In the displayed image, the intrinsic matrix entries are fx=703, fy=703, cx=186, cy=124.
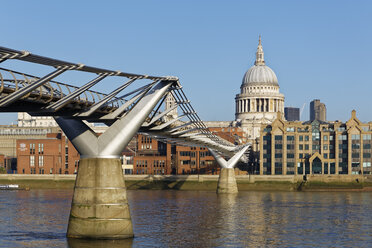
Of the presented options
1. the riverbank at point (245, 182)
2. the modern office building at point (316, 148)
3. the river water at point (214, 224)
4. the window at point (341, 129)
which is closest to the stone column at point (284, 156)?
the modern office building at point (316, 148)

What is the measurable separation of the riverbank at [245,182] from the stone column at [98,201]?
Result: 83.3m

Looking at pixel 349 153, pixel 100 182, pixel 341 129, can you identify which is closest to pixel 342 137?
pixel 341 129

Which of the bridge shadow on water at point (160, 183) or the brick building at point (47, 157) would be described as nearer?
the bridge shadow on water at point (160, 183)

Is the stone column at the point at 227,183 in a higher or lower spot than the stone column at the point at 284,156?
lower

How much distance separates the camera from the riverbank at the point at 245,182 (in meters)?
127

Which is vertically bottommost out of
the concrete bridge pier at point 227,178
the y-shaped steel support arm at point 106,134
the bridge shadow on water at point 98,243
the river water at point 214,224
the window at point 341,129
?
the river water at point 214,224

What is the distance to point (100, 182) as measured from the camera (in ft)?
145

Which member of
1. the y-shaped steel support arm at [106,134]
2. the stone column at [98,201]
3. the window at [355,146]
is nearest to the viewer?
the stone column at [98,201]

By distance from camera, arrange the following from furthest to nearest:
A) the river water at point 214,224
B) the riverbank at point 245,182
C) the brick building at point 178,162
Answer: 1. the brick building at point 178,162
2. the riverbank at point 245,182
3. the river water at point 214,224

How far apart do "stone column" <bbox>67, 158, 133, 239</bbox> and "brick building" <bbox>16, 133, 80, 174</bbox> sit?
356 ft

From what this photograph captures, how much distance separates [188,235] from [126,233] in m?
8.06

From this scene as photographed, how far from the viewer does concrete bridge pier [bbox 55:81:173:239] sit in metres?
44.1

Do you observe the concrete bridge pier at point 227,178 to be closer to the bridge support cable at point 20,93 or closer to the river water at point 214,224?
the river water at point 214,224

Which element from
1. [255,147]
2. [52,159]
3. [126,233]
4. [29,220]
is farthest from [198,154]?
[126,233]
